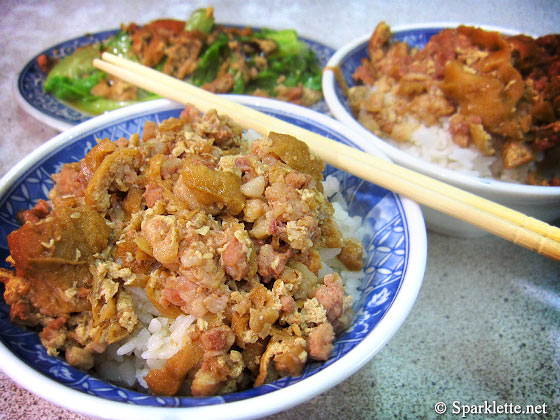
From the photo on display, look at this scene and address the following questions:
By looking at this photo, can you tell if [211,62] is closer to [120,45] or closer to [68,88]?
[120,45]

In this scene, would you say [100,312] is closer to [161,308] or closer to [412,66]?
[161,308]

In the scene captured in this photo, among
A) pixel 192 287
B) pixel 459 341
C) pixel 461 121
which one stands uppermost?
pixel 192 287

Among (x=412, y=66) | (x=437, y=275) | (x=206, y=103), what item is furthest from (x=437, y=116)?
(x=206, y=103)

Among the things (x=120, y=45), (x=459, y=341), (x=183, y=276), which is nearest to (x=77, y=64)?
(x=120, y=45)

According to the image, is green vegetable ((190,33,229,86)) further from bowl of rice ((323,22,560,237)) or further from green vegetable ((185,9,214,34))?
bowl of rice ((323,22,560,237))

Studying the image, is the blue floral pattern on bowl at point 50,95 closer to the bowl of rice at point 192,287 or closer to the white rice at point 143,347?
the bowl of rice at point 192,287

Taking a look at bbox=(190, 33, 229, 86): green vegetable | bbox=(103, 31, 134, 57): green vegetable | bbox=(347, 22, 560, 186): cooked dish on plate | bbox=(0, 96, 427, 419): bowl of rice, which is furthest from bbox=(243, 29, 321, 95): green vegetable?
bbox=(0, 96, 427, 419): bowl of rice
